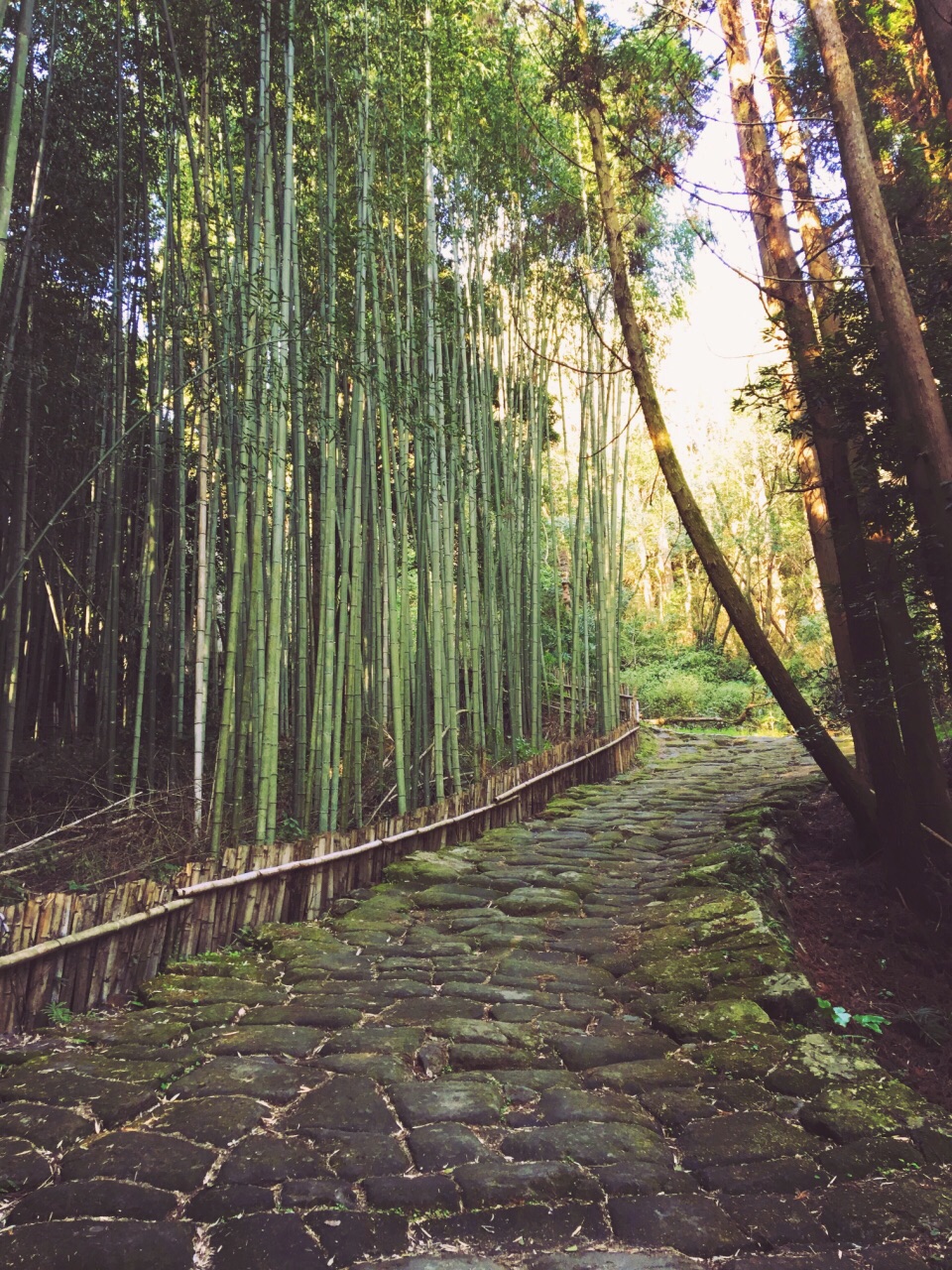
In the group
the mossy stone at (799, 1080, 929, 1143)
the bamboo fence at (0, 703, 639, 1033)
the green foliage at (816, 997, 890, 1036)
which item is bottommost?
the green foliage at (816, 997, 890, 1036)

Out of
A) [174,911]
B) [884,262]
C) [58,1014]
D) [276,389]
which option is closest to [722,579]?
[884,262]

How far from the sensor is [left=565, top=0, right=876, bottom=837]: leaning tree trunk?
176 inches

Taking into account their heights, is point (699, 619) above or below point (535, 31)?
below

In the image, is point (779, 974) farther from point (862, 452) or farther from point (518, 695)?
point (518, 695)

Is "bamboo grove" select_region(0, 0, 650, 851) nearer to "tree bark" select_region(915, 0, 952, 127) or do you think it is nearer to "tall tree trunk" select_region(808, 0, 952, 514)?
"tall tree trunk" select_region(808, 0, 952, 514)

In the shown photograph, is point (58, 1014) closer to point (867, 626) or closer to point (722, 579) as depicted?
point (722, 579)

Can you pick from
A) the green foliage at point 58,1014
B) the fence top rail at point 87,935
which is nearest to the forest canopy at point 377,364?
the fence top rail at point 87,935

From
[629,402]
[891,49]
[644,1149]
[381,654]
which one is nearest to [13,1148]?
[644,1149]

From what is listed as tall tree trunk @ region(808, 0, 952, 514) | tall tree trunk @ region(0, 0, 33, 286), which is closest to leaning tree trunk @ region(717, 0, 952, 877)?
tall tree trunk @ region(808, 0, 952, 514)

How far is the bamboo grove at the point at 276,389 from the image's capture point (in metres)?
3.71

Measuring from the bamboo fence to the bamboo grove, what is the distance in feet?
0.81

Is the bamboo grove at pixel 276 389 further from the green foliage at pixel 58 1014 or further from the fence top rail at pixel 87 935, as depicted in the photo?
the green foliage at pixel 58 1014

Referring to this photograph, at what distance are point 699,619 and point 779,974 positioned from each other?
15.9m

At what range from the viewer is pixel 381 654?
203 inches
